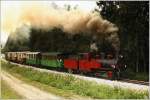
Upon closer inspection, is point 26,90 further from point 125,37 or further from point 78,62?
point 125,37

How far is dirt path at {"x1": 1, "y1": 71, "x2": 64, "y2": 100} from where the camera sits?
25.3 meters

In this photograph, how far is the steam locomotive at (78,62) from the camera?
33.8 meters

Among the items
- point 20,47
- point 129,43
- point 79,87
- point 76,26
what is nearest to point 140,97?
point 79,87

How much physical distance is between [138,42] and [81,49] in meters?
5.96

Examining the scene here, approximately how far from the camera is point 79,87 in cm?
2756

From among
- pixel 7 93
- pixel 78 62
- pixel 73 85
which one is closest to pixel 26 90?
pixel 7 93

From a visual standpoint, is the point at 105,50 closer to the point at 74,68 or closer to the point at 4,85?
the point at 74,68

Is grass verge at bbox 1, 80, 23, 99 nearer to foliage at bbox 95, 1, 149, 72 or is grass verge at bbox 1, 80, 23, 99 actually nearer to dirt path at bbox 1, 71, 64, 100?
dirt path at bbox 1, 71, 64, 100

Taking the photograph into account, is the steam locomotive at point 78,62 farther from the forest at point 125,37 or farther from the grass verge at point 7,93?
the grass verge at point 7,93

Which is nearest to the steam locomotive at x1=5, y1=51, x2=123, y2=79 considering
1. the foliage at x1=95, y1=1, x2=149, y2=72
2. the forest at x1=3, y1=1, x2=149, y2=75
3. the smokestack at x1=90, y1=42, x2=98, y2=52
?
the smokestack at x1=90, y1=42, x2=98, y2=52

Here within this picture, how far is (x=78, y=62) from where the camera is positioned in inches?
1416

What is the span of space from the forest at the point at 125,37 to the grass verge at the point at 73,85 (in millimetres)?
2030

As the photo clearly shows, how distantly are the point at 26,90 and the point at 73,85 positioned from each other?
10.1 feet

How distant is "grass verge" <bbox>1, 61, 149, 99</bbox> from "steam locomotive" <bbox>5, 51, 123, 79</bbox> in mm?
1058
